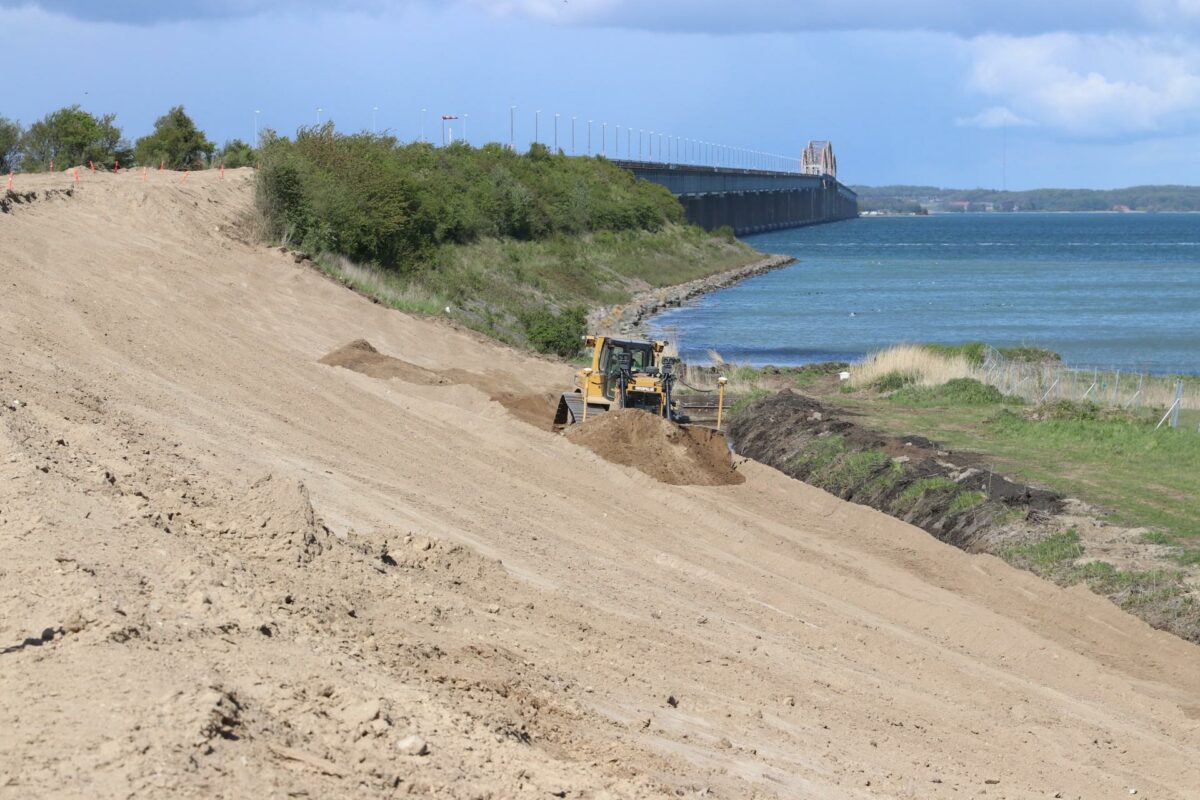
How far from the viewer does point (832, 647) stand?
607 inches

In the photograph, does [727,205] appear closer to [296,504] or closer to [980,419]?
[980,419]

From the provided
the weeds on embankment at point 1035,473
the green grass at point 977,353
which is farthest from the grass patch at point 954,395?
the green grass at point 977,353

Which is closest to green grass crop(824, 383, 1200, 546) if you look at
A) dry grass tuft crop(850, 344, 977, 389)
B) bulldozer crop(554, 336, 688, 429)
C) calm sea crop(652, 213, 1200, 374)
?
dry grass tuft crop(850, 344, 977, 389)

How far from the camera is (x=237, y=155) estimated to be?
230 ft

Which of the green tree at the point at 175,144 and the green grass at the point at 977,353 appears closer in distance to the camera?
the green grass at the point at 977,353

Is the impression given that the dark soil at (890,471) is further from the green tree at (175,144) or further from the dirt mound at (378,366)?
the green tree at (175,144)

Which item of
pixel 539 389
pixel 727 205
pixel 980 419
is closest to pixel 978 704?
pixel 980 419

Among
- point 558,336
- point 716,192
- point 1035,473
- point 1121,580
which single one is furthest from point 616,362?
point 716,192

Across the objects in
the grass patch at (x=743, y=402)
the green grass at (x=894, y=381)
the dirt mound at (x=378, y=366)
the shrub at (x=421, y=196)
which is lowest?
the grass patch at (x=743, y=402)

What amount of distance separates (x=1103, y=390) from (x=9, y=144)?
49.5 meters

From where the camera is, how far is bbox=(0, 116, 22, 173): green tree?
6419 cm

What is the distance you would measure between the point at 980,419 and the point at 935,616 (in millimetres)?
15163

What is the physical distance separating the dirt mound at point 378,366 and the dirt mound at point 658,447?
19.3ft

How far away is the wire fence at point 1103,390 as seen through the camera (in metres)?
31.7
